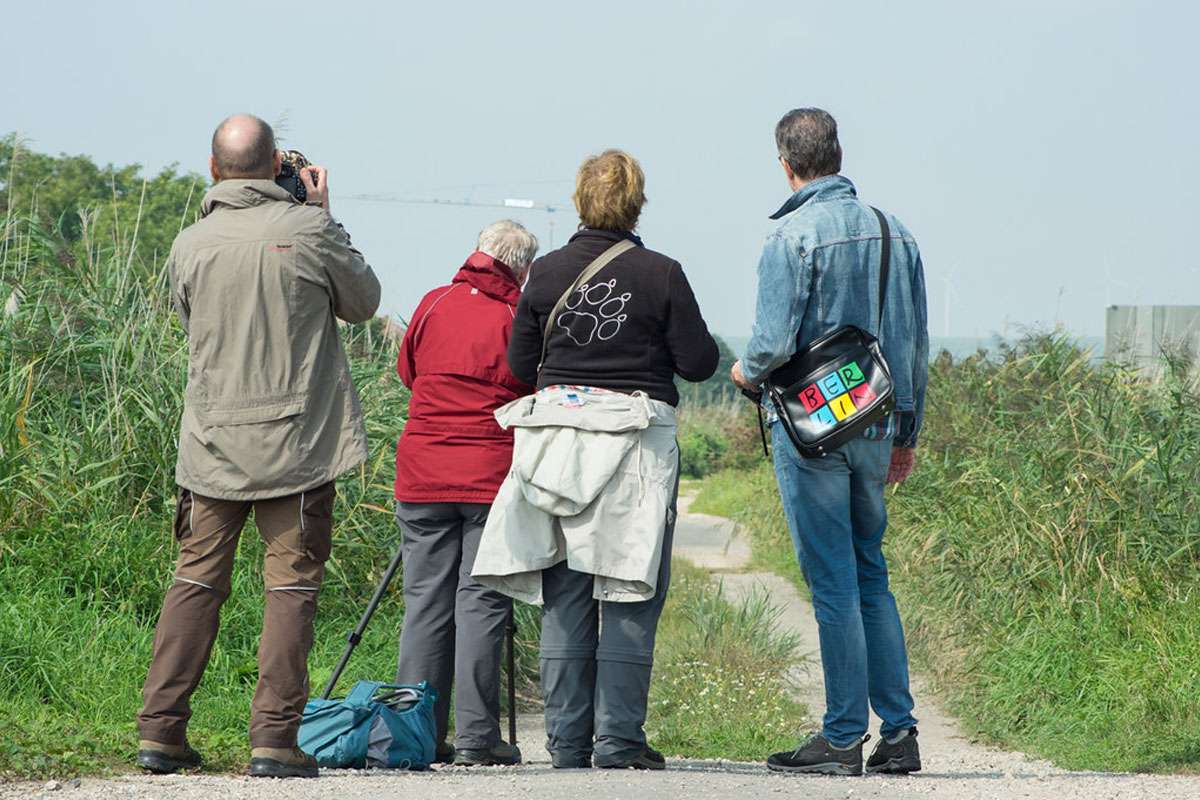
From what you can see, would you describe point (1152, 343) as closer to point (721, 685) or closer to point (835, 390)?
point (721, 685)

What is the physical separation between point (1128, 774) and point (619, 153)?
2849 mm

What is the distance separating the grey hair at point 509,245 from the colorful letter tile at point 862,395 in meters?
1.34

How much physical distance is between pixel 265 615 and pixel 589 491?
106 cm

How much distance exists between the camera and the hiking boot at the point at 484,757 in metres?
5.55

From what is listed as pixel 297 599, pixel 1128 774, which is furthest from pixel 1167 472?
pixel 297 599

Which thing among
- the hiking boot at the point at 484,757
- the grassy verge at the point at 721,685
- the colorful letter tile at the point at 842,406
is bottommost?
the grassy verge at the point at 721,685

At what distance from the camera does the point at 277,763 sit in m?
4.79

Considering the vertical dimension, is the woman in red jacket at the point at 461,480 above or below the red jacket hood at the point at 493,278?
below

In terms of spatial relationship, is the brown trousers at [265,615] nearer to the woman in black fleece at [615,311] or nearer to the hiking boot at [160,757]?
the hiking boot at [160,757]

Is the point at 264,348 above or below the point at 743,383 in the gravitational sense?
above

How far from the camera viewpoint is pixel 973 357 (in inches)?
510

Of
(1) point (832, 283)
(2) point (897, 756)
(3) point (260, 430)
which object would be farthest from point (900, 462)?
(3) point (260, 430)

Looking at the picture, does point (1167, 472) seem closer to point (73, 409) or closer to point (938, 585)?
point (938, 585)

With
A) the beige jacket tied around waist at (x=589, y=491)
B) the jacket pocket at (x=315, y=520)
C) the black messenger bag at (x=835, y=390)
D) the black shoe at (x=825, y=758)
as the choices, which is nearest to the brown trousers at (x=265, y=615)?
the jacket pocket at (x=315, y=520)
